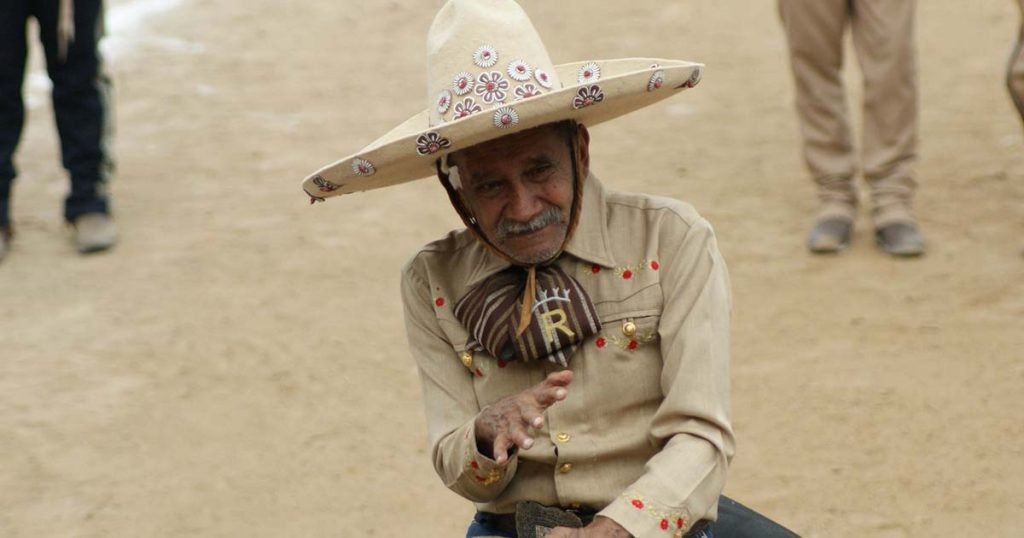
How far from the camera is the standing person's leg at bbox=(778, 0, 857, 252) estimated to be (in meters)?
6.04

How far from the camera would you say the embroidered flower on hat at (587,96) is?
2.50 metres

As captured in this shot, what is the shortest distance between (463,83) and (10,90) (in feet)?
14.2

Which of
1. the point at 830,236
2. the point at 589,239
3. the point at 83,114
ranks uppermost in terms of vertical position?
the point at 589,239

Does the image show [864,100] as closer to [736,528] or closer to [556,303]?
[736,528]

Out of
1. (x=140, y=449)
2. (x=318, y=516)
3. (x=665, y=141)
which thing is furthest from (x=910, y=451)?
(x=665, y=141)

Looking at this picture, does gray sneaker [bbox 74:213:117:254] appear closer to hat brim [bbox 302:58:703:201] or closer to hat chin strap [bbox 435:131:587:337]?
hat brim [bbox 302:58:703:201]

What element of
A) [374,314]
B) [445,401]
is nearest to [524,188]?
[445,401]

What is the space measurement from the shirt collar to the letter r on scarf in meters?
0.13

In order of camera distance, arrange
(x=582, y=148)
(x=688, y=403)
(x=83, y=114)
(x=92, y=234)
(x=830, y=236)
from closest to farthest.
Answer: (x=688, y=403), (x=582, y=148), (x=830, y=236), (x=83, y=114), (x=92, y=234)

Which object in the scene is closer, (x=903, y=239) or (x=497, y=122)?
(x=497, y=122)

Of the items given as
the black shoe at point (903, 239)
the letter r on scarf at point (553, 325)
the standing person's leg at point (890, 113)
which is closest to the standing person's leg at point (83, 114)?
the standing person's leg at point (890, 113)

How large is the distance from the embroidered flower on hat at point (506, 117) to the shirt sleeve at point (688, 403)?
1.45 ft

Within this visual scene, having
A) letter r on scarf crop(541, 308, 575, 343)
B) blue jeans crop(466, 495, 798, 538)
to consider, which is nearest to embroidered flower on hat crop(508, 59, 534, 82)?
letter r on scarf crop(541, 308, 575, 343)

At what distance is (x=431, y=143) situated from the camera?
2.55 metres
